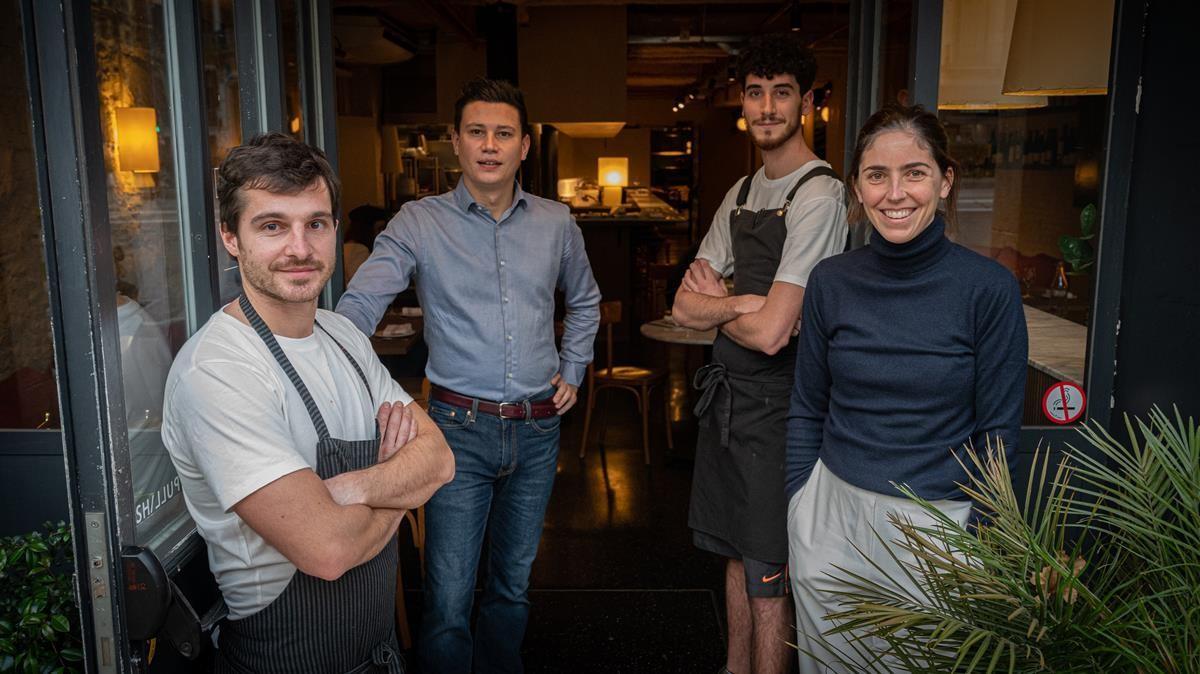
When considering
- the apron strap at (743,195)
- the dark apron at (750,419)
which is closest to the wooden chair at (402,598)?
the dark apron at (750,419)

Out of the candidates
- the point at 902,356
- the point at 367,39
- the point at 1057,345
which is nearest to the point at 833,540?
the point at 902,356

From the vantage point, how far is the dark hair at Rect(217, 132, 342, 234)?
5.36 feet

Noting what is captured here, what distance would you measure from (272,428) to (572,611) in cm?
231

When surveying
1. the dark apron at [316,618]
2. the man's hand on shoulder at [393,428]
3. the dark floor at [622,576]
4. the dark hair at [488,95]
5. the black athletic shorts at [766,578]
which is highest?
the dark hair at [488,95]

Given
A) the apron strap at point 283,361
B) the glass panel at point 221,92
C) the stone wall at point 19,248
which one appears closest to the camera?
the apron strap at point 283,361

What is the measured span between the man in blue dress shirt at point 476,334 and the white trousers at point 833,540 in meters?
0.82

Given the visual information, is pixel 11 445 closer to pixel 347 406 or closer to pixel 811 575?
pixel 347 406

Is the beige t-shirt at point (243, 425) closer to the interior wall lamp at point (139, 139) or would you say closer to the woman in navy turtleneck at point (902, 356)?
the interior wall lamp at point (139, 139)

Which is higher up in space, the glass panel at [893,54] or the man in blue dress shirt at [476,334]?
the glass panel at [893,54]

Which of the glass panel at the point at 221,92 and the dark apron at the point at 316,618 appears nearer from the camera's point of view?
the dark apron at the point at 316,618

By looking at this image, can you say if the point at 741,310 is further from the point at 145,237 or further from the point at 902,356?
the point at 145,237

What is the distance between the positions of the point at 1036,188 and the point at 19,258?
12.6ft

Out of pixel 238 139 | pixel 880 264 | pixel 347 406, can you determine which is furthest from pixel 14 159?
pixel 880 264

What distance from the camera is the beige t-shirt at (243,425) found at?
150cm
